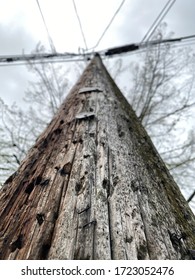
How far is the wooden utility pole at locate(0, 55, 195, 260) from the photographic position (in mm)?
940

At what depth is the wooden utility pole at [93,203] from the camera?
940mm

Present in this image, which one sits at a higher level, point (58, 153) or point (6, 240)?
point (58, 153)

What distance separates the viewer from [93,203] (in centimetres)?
111

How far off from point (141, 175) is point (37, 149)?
0.79 m

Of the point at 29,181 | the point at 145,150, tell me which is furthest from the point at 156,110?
the point at 29,181

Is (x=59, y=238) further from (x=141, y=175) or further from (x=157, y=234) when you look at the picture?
(x=141, y=175)

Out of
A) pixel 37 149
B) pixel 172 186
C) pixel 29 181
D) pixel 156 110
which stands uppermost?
pixel 156 110

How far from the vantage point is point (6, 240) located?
1.05 m

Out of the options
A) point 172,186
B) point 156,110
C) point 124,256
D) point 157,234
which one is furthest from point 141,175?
point 156,110

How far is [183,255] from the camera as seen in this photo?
3.21 ft
